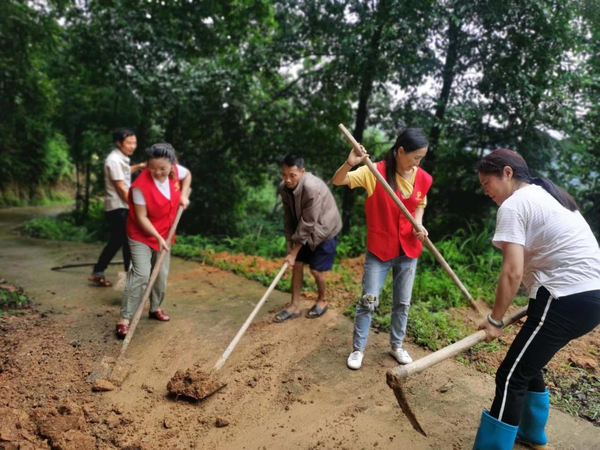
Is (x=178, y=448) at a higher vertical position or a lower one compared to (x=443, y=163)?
lower

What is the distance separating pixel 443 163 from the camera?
22.6 ft

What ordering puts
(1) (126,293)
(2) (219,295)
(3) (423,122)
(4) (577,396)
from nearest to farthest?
(4) (577,396), (1) (126,293), (2) (219,295), (3) (423,122)

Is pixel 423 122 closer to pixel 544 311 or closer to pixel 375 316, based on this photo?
pixel 375 316

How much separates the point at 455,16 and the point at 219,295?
485 cm

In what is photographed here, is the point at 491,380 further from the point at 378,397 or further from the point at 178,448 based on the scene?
the point at 178,448

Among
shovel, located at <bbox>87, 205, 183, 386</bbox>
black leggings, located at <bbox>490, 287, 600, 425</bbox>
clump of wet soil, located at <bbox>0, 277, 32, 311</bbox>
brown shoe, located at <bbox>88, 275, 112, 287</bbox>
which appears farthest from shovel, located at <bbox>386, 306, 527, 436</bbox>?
brown shoe, located at <bbox>88, 275, 112, 287</bbox>

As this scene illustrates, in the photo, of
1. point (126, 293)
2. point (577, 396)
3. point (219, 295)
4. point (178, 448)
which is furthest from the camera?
point (219, 295)

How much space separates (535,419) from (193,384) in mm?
2163

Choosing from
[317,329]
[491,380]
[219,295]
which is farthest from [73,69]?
[491,380]

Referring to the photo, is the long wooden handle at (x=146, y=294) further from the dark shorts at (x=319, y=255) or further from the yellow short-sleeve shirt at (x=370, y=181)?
the yellow short-sleeve shirt at (x=370, y=181)

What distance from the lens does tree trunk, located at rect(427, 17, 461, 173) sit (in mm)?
6215

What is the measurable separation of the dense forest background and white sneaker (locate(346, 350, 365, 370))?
403cm

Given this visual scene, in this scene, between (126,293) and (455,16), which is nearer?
(126,293)

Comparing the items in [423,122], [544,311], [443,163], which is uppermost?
[423,122]
